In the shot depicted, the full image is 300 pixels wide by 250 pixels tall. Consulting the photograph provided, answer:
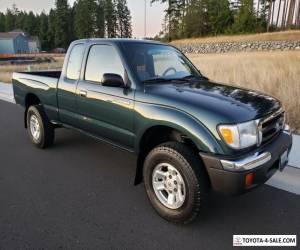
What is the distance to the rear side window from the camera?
4.36 m

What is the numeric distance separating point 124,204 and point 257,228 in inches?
56.6

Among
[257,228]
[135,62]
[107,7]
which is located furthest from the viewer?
[107,7]

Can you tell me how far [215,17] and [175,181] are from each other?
215 ft

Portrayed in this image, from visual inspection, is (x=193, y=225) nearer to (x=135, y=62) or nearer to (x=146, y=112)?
(x=146, y=112)

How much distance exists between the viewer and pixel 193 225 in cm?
304

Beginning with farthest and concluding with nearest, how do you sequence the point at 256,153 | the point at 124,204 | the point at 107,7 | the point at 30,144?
the point at 107,7, the point at 30,144, the point at 124,204, the point at 256,153

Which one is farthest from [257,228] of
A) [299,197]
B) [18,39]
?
[18,39]

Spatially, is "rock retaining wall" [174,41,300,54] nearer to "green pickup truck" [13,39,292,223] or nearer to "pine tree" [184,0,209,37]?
"pine tree" [184,0,209,37]

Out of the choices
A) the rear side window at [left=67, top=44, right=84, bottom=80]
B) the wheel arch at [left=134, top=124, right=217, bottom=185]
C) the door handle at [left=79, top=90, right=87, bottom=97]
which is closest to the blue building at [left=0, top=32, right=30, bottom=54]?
the rear side window at [left=67, top=44, right=84, bottom=80]

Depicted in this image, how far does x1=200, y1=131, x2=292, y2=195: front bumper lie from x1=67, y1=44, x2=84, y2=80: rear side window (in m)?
2.46

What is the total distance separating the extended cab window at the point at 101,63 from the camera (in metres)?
3.74

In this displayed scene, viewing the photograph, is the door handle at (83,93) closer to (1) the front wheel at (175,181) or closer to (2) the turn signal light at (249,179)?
(1) the front wheel at (175,181)

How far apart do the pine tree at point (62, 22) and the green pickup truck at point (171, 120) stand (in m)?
94.0

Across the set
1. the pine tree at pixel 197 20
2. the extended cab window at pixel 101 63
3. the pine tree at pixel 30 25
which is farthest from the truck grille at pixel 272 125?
the pine tree at pixel 30 25
